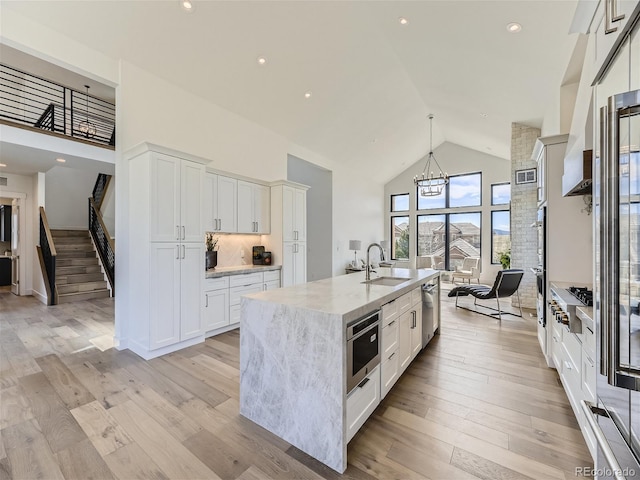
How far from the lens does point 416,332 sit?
118 inches

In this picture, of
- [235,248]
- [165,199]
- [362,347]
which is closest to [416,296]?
[362,347]

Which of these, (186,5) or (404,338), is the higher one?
(186,5)

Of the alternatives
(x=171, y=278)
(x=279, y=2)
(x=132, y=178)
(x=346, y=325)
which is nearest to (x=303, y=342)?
(x=346, y=325)

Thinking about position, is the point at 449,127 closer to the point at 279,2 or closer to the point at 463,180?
the point at 463,180

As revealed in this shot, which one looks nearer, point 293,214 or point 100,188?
point 293,214

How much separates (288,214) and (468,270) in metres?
6.47

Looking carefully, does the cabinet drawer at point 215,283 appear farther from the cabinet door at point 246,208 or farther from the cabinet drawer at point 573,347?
the cabinet drawer at point 573,347

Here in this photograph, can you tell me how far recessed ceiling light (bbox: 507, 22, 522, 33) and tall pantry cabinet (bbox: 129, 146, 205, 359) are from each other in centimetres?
391

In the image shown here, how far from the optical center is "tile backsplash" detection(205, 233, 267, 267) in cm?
486

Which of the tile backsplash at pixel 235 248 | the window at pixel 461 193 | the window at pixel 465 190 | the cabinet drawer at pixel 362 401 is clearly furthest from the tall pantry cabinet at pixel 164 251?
the window at pixel 465 190

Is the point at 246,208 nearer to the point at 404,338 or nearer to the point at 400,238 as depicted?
the point at 404,338

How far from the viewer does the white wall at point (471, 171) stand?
8.58 meters

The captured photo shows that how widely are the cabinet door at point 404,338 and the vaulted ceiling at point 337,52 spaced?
3203mm

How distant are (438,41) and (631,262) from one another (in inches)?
162
